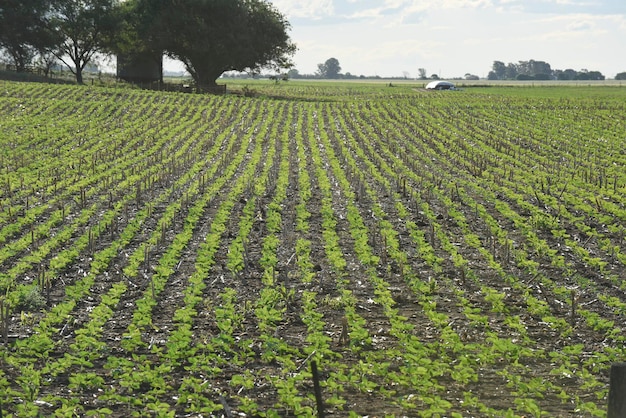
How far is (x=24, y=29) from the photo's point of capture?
65.4 metres

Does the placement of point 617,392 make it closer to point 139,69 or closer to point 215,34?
point 215,34

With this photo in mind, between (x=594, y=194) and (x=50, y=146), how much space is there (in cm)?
1780

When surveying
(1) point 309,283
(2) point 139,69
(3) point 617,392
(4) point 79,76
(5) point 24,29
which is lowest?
(1) point 309,283

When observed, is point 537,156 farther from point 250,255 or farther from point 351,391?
point 351,391

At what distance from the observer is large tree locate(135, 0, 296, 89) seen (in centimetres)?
5953

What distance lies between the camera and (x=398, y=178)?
21.1 meters

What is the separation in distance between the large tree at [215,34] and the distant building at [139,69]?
3.86 m

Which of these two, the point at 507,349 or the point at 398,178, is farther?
the point at 398,178

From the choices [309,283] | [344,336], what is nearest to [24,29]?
[309,283]

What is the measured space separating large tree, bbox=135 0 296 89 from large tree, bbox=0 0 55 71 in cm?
877

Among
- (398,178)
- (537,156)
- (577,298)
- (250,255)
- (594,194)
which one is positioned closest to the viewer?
(577,298)

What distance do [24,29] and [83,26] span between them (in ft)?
15.6

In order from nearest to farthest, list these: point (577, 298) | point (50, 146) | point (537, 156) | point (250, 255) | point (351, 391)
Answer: point (351, 391) → point (577, 298) → point (250, 255) → point (537, 156) → point (50, 146)

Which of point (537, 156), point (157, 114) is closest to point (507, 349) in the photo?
point (537, 156)
